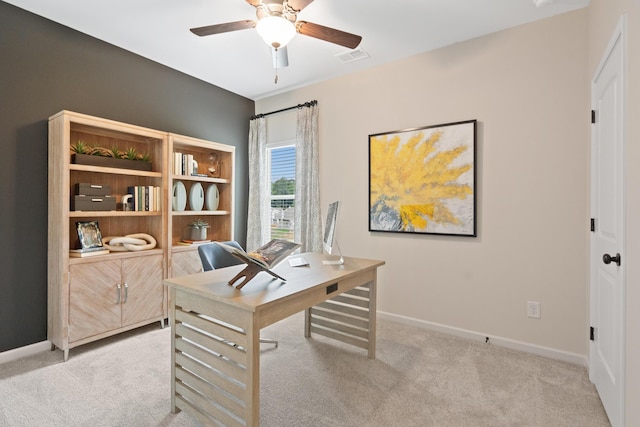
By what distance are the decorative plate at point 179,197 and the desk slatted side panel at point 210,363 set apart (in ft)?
6.16

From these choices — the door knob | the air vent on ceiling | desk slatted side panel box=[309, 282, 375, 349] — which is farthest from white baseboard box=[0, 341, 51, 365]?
the door knob

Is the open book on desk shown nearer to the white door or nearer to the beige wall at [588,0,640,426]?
the beige wall at [588,0,640,426]

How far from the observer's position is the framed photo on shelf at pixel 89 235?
2736 millimetres

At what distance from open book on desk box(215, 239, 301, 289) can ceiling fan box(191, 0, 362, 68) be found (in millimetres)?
1256

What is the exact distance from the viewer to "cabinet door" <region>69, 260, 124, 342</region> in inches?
101

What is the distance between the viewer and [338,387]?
2127 mm

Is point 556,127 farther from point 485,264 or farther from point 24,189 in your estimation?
point 24,189

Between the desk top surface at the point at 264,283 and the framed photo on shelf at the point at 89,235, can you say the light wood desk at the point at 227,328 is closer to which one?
the desk top surface at the point at 264,283

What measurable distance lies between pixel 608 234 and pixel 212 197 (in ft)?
12.0

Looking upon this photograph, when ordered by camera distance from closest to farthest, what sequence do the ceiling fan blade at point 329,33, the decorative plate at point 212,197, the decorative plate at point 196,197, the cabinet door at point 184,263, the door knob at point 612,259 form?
the door knob at point 612,259, the ceiling fan blade at point 329,33, the cabinet door at point 184,263, the decorative plate at point 196,197, the decorative plate at point 212,197

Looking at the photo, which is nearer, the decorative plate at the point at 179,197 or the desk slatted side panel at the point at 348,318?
the desk slatted side panel at the point at 348,318

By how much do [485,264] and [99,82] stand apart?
3.98 metres

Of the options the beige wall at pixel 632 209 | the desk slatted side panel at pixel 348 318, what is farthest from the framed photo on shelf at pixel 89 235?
the beige wall at pixel 632 209

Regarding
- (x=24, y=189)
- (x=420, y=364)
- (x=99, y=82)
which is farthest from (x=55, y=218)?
(x=420, y=364)
